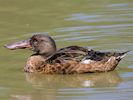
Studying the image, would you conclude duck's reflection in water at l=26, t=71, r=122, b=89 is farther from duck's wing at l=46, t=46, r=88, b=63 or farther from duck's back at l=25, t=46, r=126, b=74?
duck's wing at l=46, t=46, r=88, b=63

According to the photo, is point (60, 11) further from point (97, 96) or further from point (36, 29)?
point (97, 96)

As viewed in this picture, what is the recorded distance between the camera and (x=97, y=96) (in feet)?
30.3

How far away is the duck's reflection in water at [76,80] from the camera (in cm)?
1009

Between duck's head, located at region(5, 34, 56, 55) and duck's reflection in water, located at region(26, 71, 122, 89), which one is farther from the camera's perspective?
duck's head, located at region(5, 34, 56, 55)

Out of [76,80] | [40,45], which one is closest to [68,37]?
[40,45]

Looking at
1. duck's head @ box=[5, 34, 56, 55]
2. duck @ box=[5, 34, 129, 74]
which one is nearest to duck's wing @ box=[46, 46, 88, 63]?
duck @ box=[5, 34, 129, 74]

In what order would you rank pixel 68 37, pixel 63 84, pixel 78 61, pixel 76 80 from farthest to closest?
1. pixel 68 37
2. pixel 78 61
3. pixel 76 80
4. pixel 63 84

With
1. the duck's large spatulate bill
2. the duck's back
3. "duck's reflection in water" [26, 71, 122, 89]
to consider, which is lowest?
"duck's reflection in water" [26, 71, 122, 89]

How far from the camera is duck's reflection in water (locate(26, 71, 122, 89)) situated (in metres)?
10.1

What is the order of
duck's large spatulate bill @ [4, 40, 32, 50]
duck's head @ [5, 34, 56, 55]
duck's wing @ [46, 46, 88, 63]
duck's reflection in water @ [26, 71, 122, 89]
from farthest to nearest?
duck's large spatulate bill @ [4, 40, 32, 50]
duck's head @ [5, 34, 56, 55]
duck's wing @ [46, 46, 88, 63]
duck's reflection in water @ [26, 71, 122, 89]

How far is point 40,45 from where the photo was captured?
11.2m

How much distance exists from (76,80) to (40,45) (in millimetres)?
1034

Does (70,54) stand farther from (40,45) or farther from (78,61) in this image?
(40,45)

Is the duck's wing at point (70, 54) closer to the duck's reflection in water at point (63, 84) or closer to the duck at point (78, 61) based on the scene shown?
the duck at point (78, 61)
